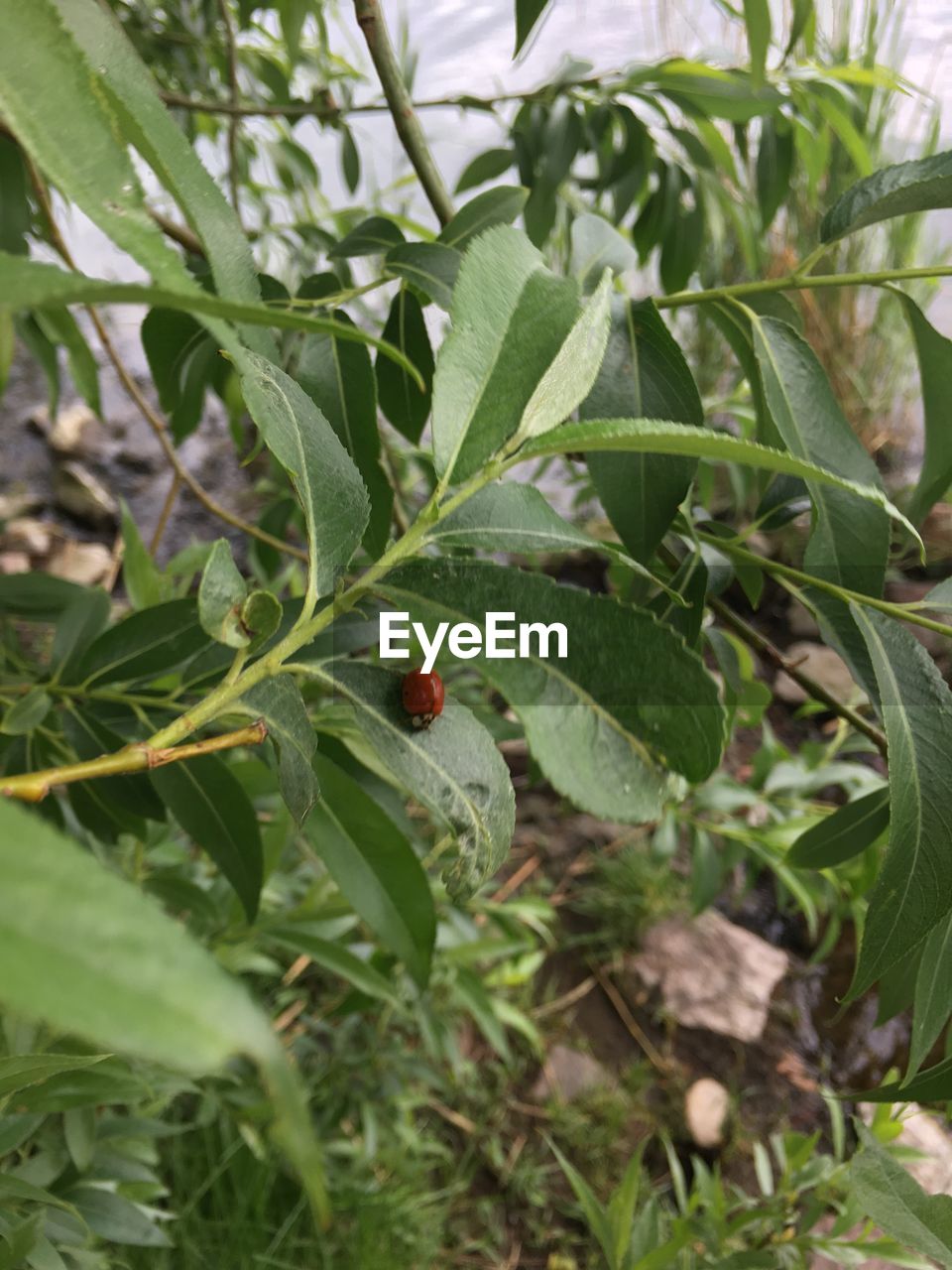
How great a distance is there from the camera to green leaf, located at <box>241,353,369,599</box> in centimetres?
24

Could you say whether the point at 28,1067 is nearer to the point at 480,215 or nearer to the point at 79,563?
the point at 480,215

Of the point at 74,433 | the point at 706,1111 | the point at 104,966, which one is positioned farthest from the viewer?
the point at 74,433

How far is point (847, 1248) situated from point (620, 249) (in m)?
0.58

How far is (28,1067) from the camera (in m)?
0.25

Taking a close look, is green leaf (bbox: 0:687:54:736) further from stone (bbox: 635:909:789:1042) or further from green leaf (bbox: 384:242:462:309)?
stone (bbox: 635:909:789:1042)

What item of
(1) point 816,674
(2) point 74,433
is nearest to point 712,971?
(1) point 816,674

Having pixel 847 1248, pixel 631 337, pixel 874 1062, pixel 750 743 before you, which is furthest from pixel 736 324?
pixel 750 743

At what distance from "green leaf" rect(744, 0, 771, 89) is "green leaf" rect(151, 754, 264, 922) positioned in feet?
1.46

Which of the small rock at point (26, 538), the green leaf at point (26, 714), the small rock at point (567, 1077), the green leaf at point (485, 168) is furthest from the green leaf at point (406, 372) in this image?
the small rock at point (26, 538)

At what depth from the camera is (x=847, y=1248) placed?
521 mm

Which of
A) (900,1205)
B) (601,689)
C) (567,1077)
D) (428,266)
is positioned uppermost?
(428,266)

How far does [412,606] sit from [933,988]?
23 cm

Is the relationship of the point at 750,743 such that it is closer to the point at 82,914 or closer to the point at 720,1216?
the point at 720,1216

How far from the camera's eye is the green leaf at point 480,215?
16.5 inches
